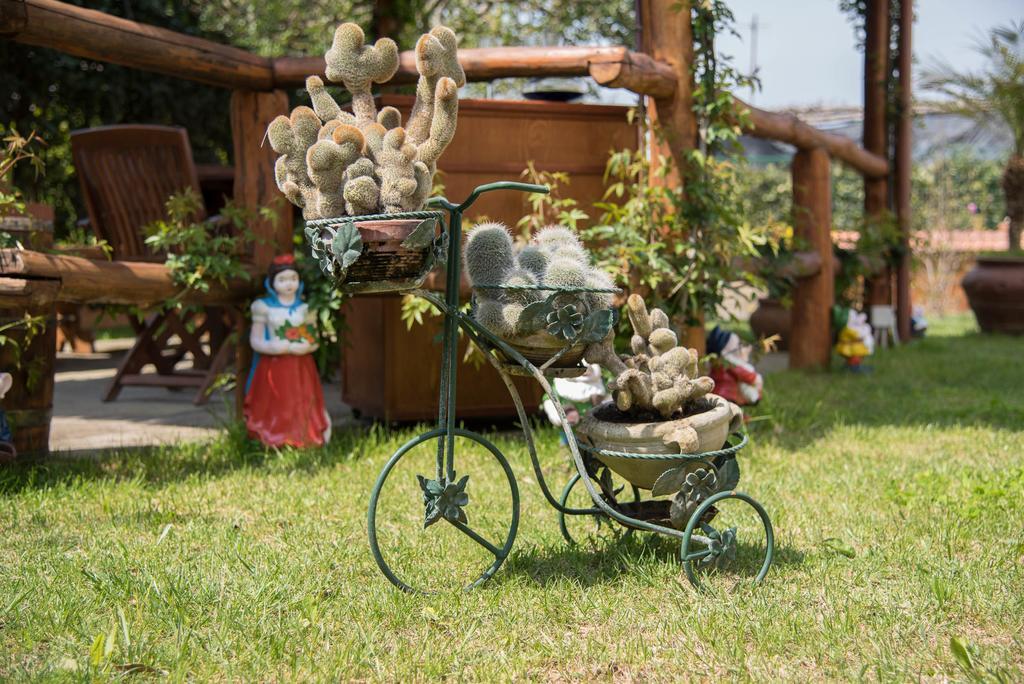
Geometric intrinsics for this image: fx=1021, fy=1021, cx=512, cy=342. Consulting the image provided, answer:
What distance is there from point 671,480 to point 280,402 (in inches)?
83.5

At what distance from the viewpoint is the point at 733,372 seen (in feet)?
15.6

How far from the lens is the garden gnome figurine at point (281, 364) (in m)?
4.21

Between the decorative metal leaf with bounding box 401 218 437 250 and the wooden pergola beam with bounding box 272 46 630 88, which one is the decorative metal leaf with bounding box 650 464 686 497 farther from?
the wooden pergola beam with bounding box 272 46 630 88

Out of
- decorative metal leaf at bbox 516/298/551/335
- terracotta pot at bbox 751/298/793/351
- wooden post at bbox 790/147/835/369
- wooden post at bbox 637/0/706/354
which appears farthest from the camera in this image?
terracotta pot at bbox 751/298/793/351

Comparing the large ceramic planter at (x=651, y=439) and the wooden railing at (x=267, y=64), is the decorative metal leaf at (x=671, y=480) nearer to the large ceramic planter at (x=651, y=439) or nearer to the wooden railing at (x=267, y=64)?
the large ceramic planter at (x=651, y=439)

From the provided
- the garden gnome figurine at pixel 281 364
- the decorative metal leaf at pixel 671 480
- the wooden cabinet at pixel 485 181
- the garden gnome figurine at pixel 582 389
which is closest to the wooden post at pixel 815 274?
the wooden cabinet at pixel 485 181

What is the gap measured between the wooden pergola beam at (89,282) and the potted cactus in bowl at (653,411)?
2.01 meters

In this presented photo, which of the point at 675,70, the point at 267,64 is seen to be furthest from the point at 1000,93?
the point at 267,64

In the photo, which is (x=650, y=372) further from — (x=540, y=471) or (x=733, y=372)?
(x=733, y=372)

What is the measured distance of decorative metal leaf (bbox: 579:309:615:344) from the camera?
8.54ft

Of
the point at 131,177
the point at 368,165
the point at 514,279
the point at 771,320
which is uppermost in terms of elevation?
the point at 131,177

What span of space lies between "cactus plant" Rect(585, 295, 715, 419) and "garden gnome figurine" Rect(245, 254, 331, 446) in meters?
1.86

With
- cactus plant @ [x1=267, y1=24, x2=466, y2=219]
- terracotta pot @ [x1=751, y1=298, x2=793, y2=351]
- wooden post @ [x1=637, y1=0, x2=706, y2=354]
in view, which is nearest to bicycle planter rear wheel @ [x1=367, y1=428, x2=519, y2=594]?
cactus plant @ [x1=267, y1=24, x2=466, y2=219]

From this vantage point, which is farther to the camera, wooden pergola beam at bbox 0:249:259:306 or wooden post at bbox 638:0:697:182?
wooden post at bbox 638:0:697:182
